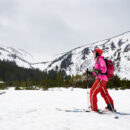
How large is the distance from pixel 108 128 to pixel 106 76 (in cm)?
214

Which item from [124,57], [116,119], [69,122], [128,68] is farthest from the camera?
[124,57]

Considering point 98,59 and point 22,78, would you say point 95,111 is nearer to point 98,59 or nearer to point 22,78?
point 98,59

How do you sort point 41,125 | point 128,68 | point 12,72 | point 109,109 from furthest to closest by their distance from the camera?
point 128,68
point 12,72
point 109,109
point 41,125

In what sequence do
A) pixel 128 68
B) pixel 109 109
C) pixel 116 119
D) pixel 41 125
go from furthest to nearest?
pixel 128 68
pixel 109 109
pixel 116 119
pixel 41 125

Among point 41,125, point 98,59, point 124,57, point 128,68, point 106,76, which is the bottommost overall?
point 41,125

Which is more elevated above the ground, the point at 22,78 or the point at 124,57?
the point at 124,57

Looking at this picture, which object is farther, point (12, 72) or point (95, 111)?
point (12, 72)

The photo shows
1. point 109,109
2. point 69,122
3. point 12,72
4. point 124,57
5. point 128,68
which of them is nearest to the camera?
point 69,122

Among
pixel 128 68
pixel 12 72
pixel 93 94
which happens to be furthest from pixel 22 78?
pixel 93 94

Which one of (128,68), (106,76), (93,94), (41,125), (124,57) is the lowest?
(41,125)

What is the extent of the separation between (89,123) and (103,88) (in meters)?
1.69

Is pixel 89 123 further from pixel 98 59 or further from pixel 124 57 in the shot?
pixel 124 57

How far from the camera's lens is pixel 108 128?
3055mm

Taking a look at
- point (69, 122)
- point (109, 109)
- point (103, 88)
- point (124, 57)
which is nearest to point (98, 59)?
point (103, 88)
